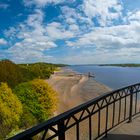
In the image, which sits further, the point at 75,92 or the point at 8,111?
the point at 75,92

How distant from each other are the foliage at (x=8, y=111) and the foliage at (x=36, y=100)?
3.04 feet

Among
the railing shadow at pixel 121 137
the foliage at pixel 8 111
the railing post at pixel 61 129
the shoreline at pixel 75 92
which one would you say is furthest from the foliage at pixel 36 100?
the railing post at pixel 61 129

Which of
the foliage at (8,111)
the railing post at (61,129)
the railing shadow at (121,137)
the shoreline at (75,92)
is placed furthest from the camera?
the shoreline at (75,92)

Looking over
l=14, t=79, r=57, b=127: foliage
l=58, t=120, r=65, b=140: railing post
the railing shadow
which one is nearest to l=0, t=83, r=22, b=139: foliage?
l=14, t=79, r=57, b=127: foliage

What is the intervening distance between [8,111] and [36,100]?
4007 millimetres

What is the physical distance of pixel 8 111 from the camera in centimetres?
1792

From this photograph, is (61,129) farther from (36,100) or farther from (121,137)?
(36,100)

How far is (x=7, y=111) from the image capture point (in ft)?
58.5

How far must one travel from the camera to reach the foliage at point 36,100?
20.3 m

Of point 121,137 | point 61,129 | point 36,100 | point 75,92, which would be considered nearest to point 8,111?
point 36,100

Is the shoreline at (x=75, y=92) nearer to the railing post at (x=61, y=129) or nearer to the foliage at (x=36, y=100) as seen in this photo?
the foliage at (x=36, y=100)

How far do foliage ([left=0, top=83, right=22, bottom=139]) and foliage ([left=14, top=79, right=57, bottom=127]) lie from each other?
0.93m

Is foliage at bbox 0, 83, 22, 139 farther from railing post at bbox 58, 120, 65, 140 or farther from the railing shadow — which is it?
railing post at bbox 58, 120, 65, 140

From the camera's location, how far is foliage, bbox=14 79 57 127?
20344mm
